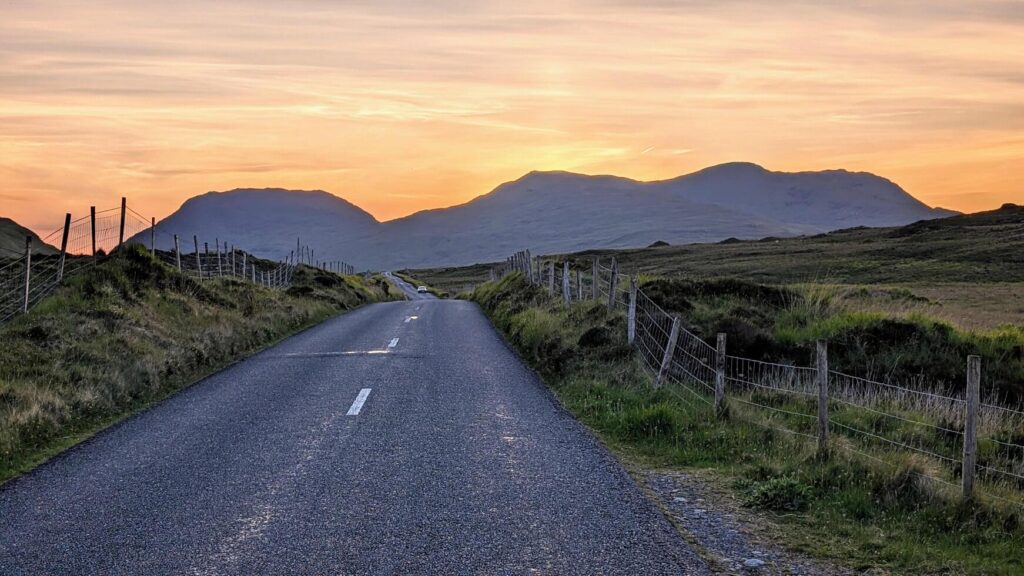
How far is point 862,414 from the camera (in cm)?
1371

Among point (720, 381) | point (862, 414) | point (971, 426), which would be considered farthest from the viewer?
point (862, 414)

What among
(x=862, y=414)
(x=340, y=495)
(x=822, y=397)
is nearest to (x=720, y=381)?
(x=822, y=397)

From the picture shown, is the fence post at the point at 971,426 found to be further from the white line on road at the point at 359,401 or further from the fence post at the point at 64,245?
the fence post at the point at 64,245

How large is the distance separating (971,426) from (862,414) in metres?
6.59

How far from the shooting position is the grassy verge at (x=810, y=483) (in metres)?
6.43

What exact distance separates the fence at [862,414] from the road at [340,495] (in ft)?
8.39

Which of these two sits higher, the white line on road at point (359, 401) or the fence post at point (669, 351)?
the fence post at point (669, 351)

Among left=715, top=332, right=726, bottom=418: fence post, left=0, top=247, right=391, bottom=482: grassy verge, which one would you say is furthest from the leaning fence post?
left=0, top=247, right=391, bottom=482: grassy verge

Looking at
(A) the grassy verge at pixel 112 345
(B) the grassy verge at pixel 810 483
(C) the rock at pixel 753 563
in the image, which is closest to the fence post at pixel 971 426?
(B) the grassy verge at pixel 810 483

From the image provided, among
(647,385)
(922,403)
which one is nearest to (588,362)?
(647,385)

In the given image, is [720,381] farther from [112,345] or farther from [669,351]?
[112,345]

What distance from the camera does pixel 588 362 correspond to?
16.2 metres

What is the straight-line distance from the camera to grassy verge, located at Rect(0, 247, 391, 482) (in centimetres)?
1093

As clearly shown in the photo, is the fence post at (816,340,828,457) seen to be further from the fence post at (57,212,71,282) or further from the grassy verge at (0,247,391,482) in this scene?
the fence post at (57,212,71,282)
